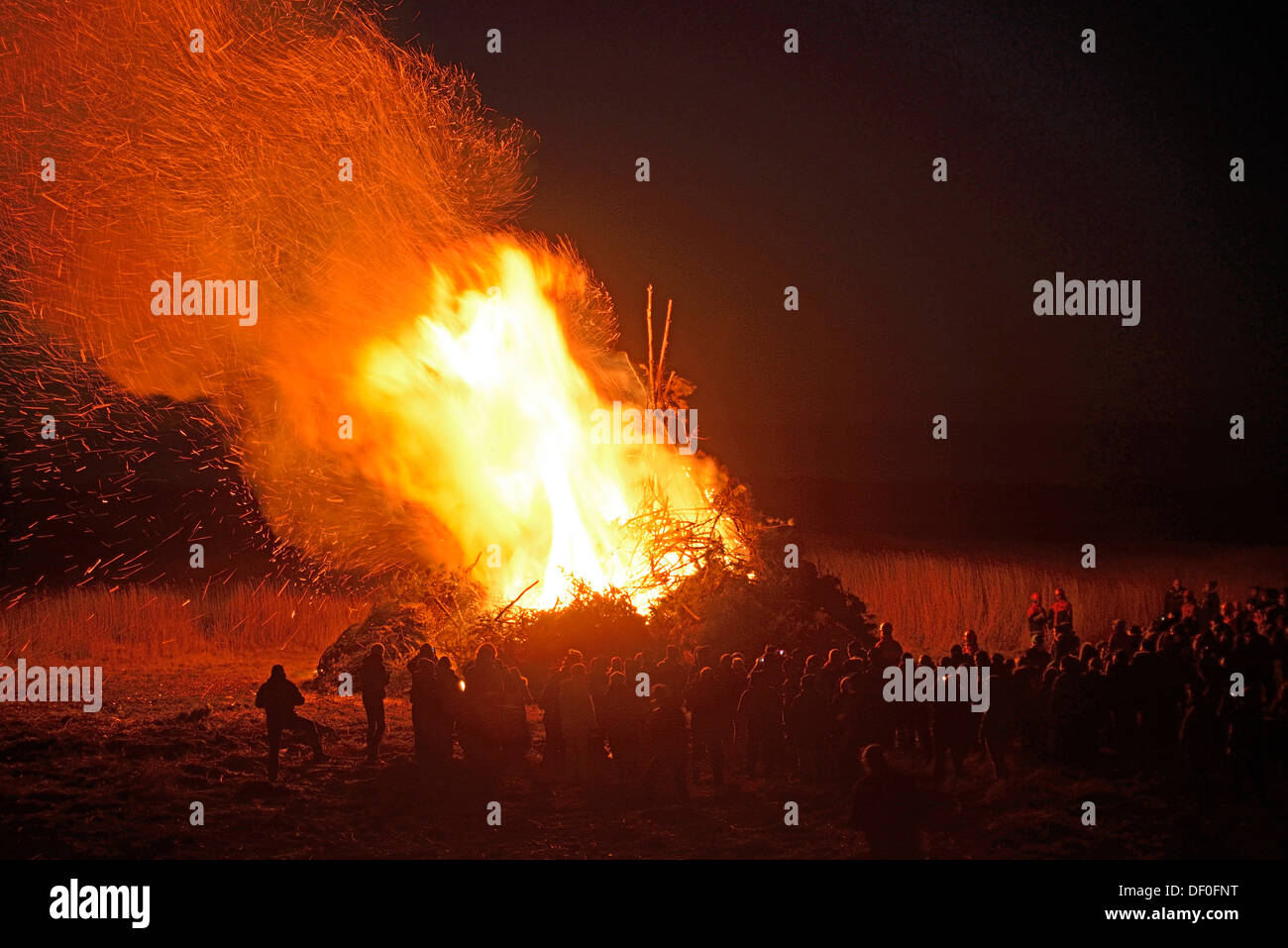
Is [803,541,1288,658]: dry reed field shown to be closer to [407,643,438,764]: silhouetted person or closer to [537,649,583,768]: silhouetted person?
[537,649,583,768]: silhouetted person

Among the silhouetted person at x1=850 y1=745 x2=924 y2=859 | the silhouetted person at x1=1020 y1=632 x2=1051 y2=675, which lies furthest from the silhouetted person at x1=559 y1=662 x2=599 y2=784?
the silhouetted person at x1=1020 y1=632 x2=1051 y2=675

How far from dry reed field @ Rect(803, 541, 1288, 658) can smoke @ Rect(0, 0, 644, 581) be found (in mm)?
8593

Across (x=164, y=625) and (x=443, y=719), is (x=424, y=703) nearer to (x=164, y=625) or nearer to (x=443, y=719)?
(x=443, y=719)

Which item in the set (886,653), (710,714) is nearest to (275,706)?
(710,714)

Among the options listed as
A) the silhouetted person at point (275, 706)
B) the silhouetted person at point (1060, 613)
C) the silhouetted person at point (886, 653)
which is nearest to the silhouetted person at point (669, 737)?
the silhouetted person at point (886, 653)

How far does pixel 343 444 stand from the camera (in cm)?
1989

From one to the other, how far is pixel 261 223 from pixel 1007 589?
56.5 ft

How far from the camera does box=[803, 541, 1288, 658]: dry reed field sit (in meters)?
23.0

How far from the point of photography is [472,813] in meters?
12.0

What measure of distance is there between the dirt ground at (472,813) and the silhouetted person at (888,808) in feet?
5.07

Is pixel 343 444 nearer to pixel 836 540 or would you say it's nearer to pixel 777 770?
pixel 777 770

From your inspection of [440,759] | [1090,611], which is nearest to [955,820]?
[440,759]

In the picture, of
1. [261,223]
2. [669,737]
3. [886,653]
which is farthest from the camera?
[261,223]
